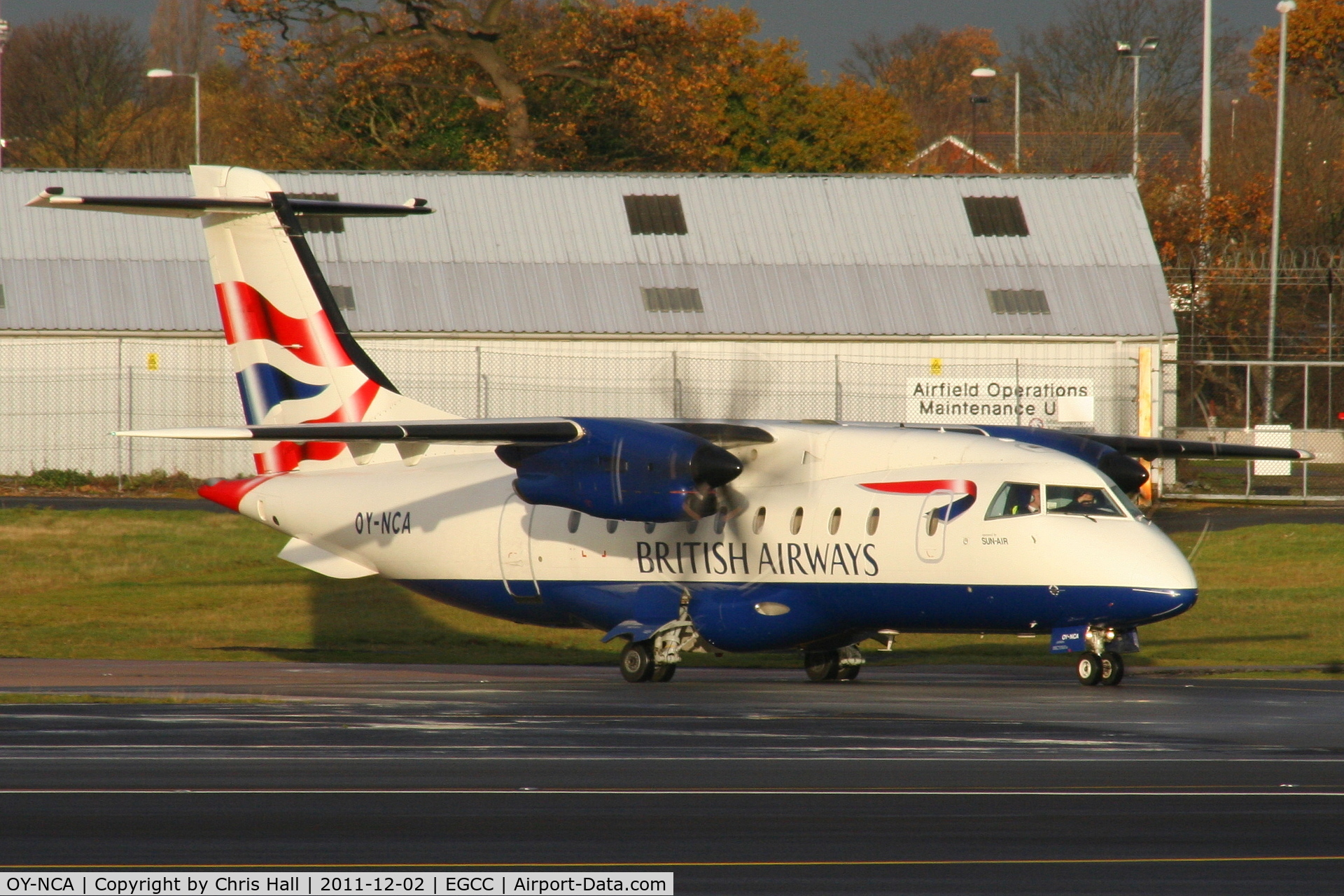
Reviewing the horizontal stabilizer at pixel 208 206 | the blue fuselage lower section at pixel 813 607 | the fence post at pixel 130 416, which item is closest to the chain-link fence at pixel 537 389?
the fence post at pixel 130 416

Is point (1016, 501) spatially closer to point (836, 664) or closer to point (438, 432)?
point (836, 664)

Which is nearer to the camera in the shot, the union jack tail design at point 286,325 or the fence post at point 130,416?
the union jack tail design at point 286,325

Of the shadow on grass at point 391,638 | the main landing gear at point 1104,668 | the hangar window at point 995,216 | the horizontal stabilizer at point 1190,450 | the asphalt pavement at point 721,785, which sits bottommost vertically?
the shadow on grass at point 391,638

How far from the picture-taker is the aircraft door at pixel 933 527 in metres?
19.9

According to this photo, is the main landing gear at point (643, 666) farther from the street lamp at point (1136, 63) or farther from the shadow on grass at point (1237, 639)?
the street lamp at point (1136, 63)

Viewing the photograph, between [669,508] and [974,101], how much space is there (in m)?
66.0

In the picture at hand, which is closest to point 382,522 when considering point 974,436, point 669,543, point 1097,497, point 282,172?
point 669,543

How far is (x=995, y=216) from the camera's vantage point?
4612 centimetres

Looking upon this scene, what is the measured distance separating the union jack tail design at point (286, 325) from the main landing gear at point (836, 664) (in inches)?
255

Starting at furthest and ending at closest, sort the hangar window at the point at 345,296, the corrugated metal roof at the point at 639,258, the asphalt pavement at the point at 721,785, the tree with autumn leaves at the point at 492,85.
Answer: the tree with autumn leaves at the point at 492,85 < the corrugated metal roof at the point at 639,258 < the hangar window at the point at 345,296 < the asphalt pavement at the point at 721,785

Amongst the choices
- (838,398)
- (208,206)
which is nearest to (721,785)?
(208,206)

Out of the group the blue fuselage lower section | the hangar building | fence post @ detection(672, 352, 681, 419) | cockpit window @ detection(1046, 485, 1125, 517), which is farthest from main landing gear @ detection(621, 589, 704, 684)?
the hangar building

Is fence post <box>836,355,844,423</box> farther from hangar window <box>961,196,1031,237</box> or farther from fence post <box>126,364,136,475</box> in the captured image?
fence post <box>126,364,136,475</box>

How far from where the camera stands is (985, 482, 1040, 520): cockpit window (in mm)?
19594
